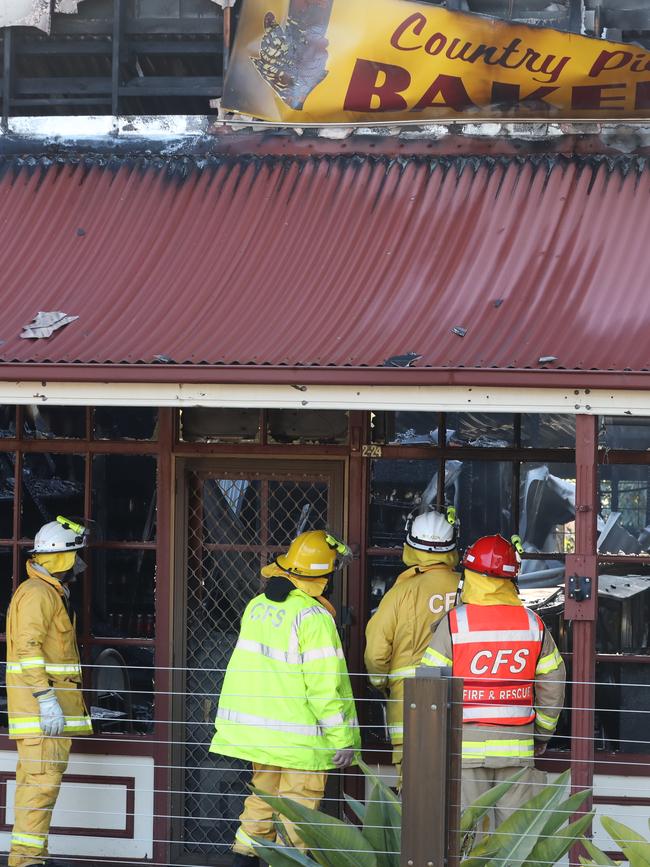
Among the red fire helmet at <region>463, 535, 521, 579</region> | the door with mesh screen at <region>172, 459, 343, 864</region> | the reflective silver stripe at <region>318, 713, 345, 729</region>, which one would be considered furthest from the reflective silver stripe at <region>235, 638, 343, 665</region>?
the door with mesh screen at <region>172, 459, 343, 864</region>

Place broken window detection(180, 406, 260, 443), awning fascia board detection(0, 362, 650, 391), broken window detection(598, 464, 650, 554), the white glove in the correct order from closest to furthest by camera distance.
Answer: awning fascia board detection(0, 362, 650, 391), the white glove, broken window detection(598, 464, 650, 554), broken window detection(180, 406, 260, 443)

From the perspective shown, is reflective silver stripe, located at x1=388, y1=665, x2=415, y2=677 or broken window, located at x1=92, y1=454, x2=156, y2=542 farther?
broken window, located at x1=92, y1=454, x2=156, y2=542

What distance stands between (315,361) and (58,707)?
7.25 feet

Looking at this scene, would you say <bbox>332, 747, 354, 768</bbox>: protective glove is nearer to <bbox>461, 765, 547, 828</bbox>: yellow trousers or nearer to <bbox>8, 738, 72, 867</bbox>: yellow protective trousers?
<bbox>461, 765, 547, 828</bbox>: yellow trousers

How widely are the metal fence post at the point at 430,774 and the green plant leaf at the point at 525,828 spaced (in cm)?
33

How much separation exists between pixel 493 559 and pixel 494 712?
715mm

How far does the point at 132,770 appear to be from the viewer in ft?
25.2

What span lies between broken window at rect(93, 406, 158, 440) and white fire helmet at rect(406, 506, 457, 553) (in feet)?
5.51

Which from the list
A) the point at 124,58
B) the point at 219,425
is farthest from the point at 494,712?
the point at 124,58

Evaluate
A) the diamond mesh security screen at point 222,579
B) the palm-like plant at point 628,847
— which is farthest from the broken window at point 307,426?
the palm-like plant at point 628,847

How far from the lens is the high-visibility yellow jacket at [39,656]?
22.8 ft

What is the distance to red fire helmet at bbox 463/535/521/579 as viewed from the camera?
6.41 metres

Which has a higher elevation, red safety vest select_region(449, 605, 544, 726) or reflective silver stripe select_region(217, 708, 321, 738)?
red safety vest select_region(449, 605, 544, 726)

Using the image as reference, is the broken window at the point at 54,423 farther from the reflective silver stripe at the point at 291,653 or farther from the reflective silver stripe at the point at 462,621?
the reflective silver stripe at the point at 462,621
